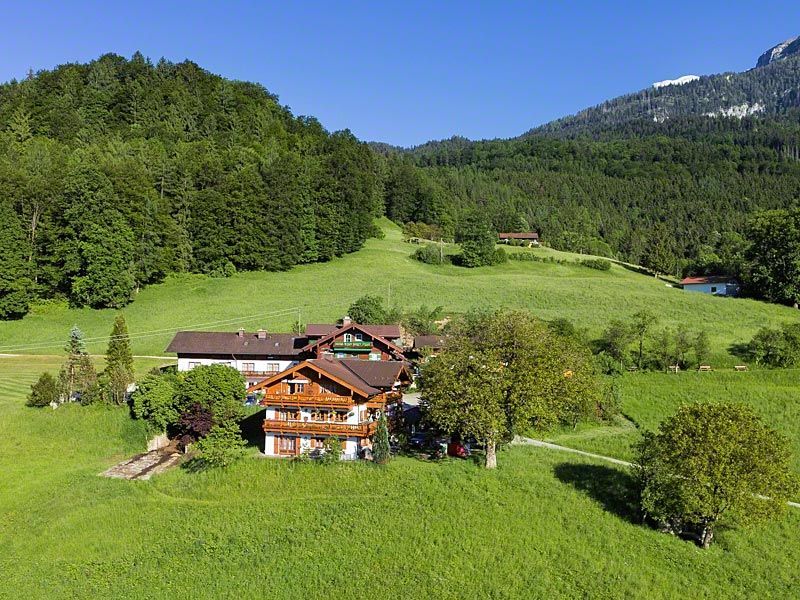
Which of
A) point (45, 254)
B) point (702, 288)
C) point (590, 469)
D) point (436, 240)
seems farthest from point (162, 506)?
point (436, 240)

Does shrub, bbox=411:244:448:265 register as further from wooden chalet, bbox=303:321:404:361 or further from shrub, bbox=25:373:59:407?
shrub, bbox=25:373:59:407

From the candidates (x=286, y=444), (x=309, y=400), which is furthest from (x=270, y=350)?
(x=309, y=400)

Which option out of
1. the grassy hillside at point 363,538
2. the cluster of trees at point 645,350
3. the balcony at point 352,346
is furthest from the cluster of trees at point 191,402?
the cluster of trees at point 645,350

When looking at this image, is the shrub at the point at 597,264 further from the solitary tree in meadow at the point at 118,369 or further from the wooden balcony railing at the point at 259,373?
the solitary tree in meadow at the point at 118,369

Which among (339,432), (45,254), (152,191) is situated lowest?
(339,432)

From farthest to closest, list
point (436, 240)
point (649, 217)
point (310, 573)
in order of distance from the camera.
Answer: point (649, 217) < point (436, 240) < point (310, 573)

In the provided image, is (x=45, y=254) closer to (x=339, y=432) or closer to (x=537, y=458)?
(x=339, y=432)

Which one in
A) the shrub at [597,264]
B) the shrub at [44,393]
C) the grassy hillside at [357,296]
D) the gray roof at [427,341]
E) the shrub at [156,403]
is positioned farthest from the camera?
the shrub at [597,264]
